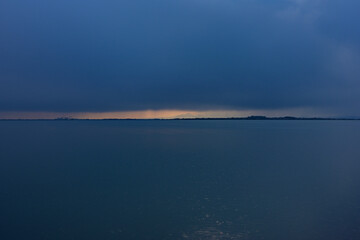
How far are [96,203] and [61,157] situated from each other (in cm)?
2145

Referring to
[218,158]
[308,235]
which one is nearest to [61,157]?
[218,158]

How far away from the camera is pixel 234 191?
19.8m

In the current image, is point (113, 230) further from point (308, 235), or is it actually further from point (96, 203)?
point (308, 235)

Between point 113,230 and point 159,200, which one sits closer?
point 113,230

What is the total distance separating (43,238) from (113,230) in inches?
121

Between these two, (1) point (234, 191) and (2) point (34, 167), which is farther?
(2) point (34, 167)

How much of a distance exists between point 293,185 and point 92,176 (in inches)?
659

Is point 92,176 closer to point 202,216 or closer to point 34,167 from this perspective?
point 34,167

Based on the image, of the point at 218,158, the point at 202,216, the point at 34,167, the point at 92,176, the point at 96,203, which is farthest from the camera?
the point at 218,158

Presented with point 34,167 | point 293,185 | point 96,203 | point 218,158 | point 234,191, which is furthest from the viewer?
point 218,158

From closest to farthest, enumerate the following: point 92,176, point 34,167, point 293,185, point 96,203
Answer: point 96,203, point 293,185, point 92,176, point 34,167

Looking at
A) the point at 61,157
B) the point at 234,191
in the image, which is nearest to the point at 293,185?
the point at 234,191

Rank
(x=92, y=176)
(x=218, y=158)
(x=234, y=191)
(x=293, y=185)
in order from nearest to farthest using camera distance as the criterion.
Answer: (x=234, y=191) < (x=293, y=185) < (x=92, y=176) < (x=218, y=158)

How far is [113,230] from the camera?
13.5 m
